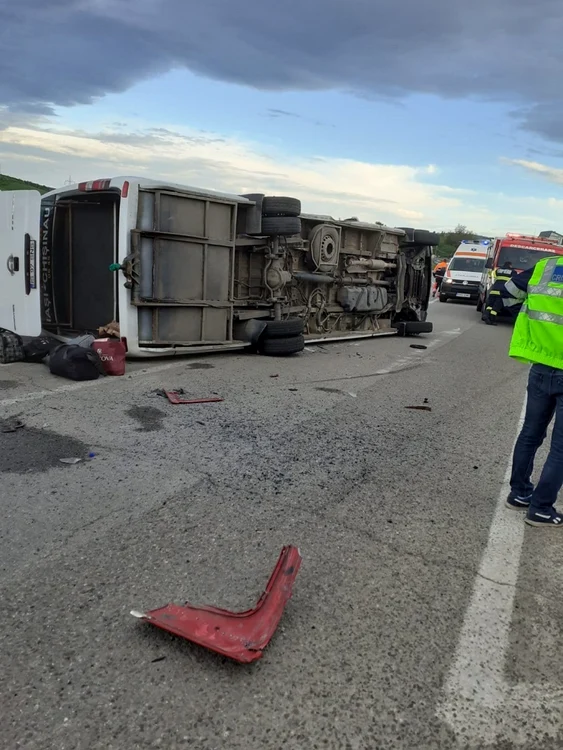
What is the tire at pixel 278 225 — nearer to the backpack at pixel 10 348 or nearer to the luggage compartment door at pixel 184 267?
the luggage compartment door at pixel 184 267

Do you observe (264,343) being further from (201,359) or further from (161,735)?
(161,735)

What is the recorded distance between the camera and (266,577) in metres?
2.95

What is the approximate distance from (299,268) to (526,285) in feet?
21.7

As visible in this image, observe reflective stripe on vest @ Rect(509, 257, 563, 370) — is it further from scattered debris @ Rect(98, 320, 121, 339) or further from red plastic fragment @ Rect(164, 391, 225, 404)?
scattered debris @ Rect(98, 320, 121, 339)

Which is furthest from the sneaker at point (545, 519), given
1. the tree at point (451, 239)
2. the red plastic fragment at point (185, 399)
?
the tree at point (451, 239)

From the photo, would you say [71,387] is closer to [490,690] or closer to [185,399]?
[185,399]

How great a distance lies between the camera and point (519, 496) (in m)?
4.00

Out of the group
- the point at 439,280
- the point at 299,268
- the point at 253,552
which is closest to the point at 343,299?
the point at 299,268

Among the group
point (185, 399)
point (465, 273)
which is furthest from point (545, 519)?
point (465, 273)

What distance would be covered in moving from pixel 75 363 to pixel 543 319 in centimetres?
484

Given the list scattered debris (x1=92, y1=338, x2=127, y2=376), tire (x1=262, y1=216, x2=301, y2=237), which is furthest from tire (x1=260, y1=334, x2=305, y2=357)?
scattered debris (x1=92, y1=338, x2=127, y2=376)

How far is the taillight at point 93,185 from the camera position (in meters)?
7.57

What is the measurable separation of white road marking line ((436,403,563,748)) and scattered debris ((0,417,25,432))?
368cm

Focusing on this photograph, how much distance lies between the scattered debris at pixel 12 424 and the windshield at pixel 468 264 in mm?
20708
